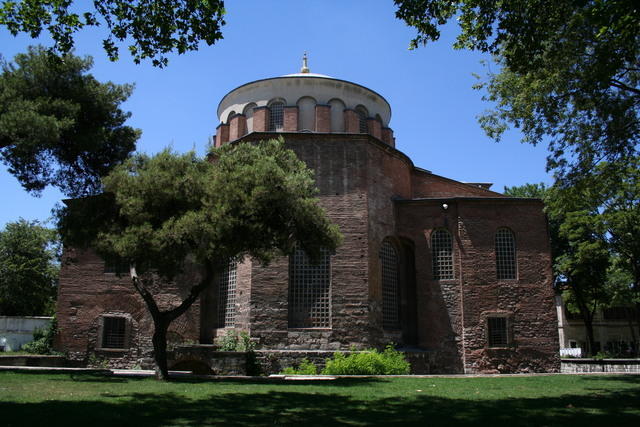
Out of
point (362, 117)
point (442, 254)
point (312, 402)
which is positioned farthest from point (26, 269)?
point (312, 402)

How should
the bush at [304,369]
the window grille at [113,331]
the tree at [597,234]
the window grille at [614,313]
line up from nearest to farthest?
the tree at [597,234] → the bush at [304,369] → the window grille at [113,331] → the window grille at [614,313]

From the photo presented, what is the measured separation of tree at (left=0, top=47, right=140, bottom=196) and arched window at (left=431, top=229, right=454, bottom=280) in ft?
44.7

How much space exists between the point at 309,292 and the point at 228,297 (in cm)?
381

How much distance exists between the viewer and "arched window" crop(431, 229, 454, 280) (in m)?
23.4

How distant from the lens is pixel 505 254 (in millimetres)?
23547

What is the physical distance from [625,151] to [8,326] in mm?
38627

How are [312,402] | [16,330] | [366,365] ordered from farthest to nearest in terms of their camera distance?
[16,330]
[366,365]
[312,402]

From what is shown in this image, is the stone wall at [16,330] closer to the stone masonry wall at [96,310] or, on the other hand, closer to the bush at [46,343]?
the bush at [46,343]

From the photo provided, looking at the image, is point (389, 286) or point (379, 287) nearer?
point (379, 287)

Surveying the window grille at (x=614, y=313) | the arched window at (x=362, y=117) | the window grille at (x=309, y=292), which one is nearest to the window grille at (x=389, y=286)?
the window grille at (x=309, y=292)

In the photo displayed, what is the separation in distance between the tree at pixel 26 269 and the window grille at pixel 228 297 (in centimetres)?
2501

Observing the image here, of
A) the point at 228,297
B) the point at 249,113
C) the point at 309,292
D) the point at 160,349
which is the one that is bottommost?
the point at 160,349

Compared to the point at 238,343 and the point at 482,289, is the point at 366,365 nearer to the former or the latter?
the point at 238,343

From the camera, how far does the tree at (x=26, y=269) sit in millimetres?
42250
